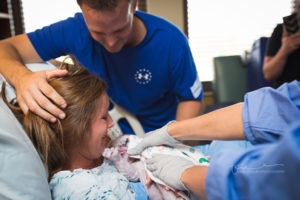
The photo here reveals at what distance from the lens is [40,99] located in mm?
805

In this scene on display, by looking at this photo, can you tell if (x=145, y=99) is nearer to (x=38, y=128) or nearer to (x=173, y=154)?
(x=173, y=154)

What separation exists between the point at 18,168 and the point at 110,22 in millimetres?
623

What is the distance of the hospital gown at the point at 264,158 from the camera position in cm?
29

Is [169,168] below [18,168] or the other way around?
below

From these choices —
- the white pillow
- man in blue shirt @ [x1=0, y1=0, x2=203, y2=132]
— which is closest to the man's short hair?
man in blue shirt @ [x1=0, y1=0, x2=203, y2=132]

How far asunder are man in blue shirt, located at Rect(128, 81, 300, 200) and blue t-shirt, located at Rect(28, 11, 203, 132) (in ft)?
1.45

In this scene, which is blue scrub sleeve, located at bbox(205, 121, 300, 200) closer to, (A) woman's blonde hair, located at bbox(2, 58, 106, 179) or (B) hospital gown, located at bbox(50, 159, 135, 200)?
(B) hospital gown, located at bbox(50, 159, 135, 200)

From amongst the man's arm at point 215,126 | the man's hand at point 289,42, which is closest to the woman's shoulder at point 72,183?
the man's arm at point 215,126

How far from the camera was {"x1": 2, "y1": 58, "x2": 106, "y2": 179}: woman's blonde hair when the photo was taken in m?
0.81

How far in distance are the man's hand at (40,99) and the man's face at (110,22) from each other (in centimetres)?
32

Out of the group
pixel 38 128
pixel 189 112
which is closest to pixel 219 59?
pixel 189 112

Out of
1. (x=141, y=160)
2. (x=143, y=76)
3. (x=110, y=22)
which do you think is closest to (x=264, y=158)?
(x=141, y=160)

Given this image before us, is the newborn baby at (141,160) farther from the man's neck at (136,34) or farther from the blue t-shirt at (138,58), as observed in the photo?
the man's neck at (136,34)

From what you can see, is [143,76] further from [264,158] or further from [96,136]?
[264,158]
